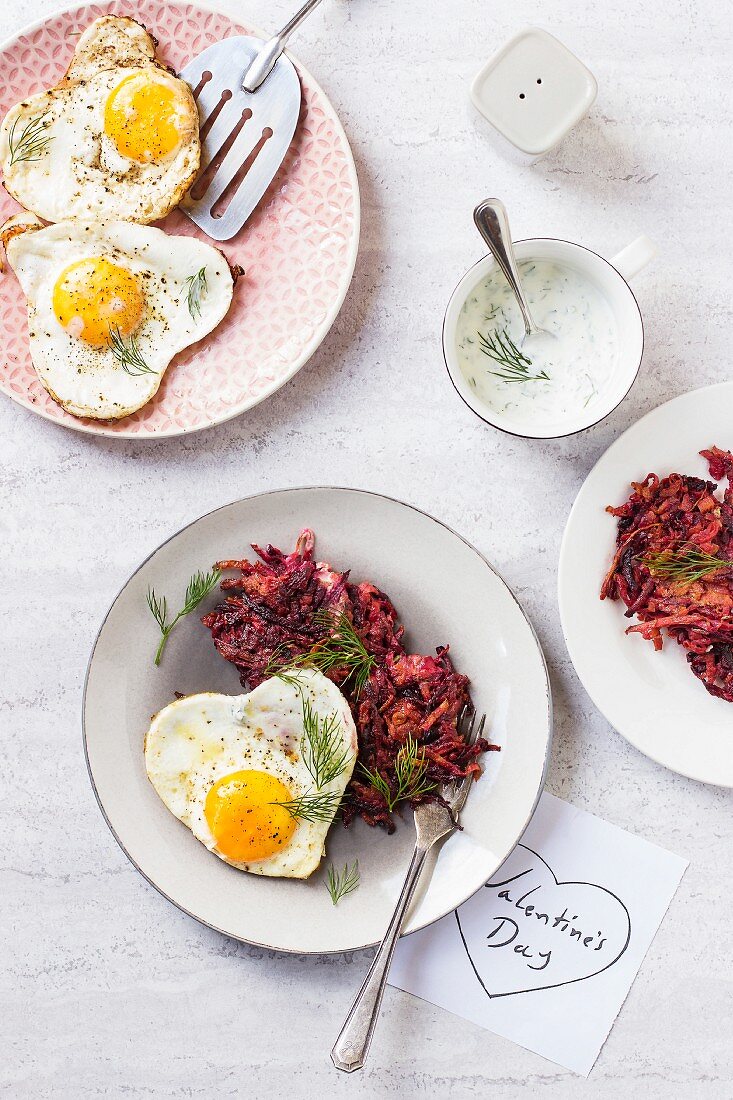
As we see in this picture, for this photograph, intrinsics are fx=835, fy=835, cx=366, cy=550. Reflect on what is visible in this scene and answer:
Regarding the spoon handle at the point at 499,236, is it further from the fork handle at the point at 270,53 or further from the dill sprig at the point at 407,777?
the dill sprig at the point at 407,777

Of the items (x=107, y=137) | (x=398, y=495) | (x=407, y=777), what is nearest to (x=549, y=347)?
(x=398, y=495)

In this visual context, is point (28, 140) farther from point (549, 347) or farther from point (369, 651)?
point (369, 651)

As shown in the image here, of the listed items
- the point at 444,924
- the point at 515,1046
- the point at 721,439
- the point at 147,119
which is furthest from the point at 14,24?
the point at 515,1046

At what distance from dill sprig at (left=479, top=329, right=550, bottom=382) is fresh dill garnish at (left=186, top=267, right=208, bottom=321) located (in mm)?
673

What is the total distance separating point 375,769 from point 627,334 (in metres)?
1.14

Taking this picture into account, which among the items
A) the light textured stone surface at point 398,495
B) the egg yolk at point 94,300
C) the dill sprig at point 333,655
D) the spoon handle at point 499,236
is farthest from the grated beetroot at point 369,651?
the spoon handle at point 499,236

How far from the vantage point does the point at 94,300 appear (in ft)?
6.38

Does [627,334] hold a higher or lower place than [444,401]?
higher

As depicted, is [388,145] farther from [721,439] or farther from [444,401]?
[721,439]

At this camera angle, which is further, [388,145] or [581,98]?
[388,145]

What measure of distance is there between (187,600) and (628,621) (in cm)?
104

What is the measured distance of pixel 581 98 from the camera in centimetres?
189

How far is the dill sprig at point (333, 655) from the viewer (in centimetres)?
190

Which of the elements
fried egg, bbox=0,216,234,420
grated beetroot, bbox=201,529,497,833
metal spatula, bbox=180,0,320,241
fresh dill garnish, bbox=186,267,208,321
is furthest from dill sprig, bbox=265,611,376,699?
metal spatula, bbox=180,0,320,241
